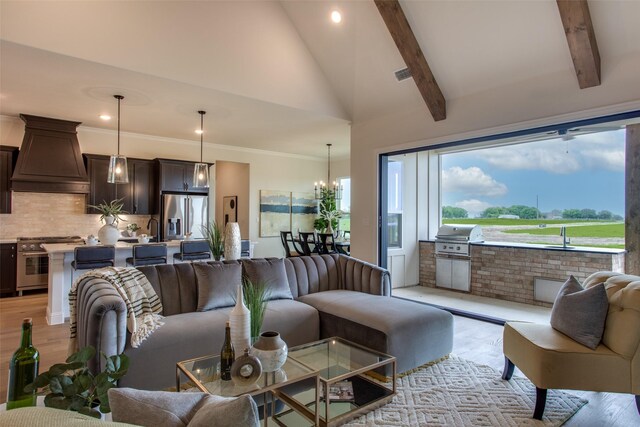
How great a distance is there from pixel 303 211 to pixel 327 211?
2.49 ft

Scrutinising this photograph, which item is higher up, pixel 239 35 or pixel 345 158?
pixel 239 35

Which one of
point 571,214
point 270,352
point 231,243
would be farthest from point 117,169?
point 571,214

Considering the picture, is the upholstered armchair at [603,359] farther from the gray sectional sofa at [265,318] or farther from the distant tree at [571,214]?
the distant tree at [571,214]

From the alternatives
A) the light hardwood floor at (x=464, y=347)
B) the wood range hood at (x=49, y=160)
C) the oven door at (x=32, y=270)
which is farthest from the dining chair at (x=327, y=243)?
the oven door at (x=32, y=270)

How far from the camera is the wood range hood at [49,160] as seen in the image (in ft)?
17.5

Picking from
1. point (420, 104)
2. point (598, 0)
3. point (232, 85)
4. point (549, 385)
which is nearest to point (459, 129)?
point (420, 104)

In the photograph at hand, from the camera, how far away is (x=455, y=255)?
604 centimetres

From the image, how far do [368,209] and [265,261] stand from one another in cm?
248

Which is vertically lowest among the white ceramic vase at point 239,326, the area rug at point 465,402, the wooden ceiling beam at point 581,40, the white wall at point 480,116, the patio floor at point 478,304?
the area rug at point 465,402

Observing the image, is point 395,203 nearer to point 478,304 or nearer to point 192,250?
point 478,304

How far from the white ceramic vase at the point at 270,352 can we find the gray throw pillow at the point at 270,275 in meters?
1.37

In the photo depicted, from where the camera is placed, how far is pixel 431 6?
12.6ft

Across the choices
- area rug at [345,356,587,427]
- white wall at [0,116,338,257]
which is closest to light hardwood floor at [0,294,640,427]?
area rug at [345,356,587,427]

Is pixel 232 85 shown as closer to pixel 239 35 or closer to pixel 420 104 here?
pixel 239 35
